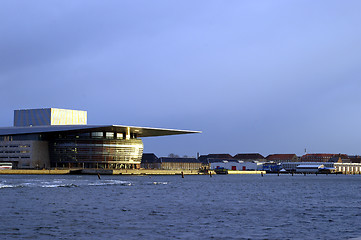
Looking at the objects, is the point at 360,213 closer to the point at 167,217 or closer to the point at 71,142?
the point at 167,217

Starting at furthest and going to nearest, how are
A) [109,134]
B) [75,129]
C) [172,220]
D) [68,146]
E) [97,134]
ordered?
1. [109,134]
2. [97,134]
3. [68,146]
4. [75,129]
5. [172,220]

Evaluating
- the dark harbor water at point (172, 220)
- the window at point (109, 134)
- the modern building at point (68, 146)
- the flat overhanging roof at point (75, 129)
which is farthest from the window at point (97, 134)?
the dark harbor water at point (172, 220)

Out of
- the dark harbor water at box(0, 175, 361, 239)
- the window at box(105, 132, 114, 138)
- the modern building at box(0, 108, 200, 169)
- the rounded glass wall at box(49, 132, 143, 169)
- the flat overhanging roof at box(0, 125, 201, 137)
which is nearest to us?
the dark harbor water at box(0, 175, 361, 239)

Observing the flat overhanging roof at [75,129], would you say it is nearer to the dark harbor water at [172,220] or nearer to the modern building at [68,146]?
the modern building at [68,146]

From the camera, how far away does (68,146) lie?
447ft

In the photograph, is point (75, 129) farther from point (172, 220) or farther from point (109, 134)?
point (172, 220)

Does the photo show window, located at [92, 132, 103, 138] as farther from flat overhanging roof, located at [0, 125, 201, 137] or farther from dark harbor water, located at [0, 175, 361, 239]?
dark harbor water, located at [0, 175, 361, 239]

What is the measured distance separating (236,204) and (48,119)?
12443 centimetres

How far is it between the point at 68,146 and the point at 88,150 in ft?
16.4

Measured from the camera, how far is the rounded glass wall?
136250mm

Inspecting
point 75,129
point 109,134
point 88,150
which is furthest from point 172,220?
point 109,134

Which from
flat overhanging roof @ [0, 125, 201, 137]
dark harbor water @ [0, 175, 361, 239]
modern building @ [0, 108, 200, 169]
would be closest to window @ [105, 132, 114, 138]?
modern building @ [0, 108, 200, 169]

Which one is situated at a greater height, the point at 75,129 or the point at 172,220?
the point at 75,129

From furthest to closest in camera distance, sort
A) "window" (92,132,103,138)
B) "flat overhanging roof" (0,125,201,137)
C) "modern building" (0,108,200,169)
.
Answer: "window" (92,132,103,138)
"modern building" (0,108,200,169)
"flat overhanging roof" (0,125,201,137)
